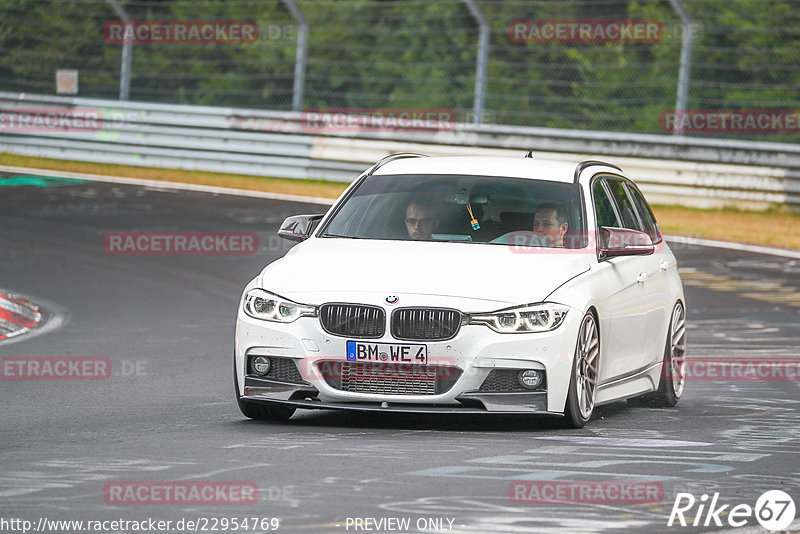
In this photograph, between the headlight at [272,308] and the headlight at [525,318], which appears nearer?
the headlight at [525,318]

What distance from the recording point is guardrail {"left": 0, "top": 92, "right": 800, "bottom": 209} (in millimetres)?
23406

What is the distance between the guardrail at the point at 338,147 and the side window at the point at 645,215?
12.2m

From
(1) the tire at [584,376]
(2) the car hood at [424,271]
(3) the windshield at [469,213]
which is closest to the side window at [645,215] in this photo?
(3) the windshield at [469,213]

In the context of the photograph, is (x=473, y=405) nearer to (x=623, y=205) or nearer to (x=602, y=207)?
(x=602, y=207)

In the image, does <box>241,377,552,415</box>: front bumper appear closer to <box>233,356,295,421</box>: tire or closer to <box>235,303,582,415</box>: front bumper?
<box>235,303,582,415</box>: front bumper

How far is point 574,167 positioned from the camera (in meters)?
10.3

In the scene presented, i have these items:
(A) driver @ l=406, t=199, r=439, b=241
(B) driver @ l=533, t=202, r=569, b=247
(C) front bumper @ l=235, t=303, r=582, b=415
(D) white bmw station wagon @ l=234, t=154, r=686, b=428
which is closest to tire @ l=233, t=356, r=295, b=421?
(D) white bmw station wagon @ l=234, t=154, r=686, b=428

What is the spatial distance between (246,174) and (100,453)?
64.4 feet

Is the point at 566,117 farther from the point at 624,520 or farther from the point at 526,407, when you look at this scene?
the point at 624,520

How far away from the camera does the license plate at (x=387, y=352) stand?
28.0 ft

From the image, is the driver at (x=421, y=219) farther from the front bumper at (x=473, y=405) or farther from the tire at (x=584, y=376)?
the front bumper at (x=473, y=405)

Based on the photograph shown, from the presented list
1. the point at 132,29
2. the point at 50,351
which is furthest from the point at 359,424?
the point at 132,29

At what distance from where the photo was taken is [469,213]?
9.85m

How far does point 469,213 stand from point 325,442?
7.15 feet
